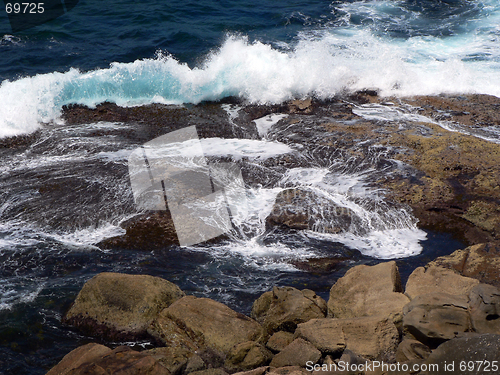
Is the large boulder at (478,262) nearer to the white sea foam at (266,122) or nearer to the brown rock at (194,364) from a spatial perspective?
the brown rock at (194,364)

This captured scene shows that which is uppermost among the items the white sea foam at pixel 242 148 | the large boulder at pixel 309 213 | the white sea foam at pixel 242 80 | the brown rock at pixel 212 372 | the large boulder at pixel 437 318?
the white sea foam at pixel 242 80

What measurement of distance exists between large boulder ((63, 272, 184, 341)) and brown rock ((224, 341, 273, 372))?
→ 1.00 m

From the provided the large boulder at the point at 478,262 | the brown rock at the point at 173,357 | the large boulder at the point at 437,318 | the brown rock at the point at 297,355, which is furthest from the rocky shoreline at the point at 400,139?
the brown rock at the point at 297,355

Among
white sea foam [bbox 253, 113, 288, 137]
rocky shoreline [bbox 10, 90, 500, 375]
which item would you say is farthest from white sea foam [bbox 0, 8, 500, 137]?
rocky shoreline [bbox 10, 90, 500, 375]

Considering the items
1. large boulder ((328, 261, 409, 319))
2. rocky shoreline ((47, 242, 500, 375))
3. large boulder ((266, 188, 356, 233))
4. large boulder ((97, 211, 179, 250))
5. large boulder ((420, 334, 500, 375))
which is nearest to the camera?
large boulder ((420, 334, 500, 375))

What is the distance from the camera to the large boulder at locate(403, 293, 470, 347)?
3711 mm

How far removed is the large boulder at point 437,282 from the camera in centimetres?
439

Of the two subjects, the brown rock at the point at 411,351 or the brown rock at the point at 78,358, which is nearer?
the brown rock at the point at 411,351

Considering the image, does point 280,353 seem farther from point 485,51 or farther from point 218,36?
point 485,51

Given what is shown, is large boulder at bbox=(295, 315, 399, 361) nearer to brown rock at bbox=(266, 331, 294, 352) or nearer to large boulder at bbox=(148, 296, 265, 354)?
brown rock at bbox=(266, 331, 294, 352)

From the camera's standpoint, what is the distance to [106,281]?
15.7 ft

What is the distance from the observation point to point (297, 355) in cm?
392

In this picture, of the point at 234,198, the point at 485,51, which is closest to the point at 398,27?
the point at 485,51

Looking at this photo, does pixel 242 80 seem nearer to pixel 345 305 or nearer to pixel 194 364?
pixel 345 305
